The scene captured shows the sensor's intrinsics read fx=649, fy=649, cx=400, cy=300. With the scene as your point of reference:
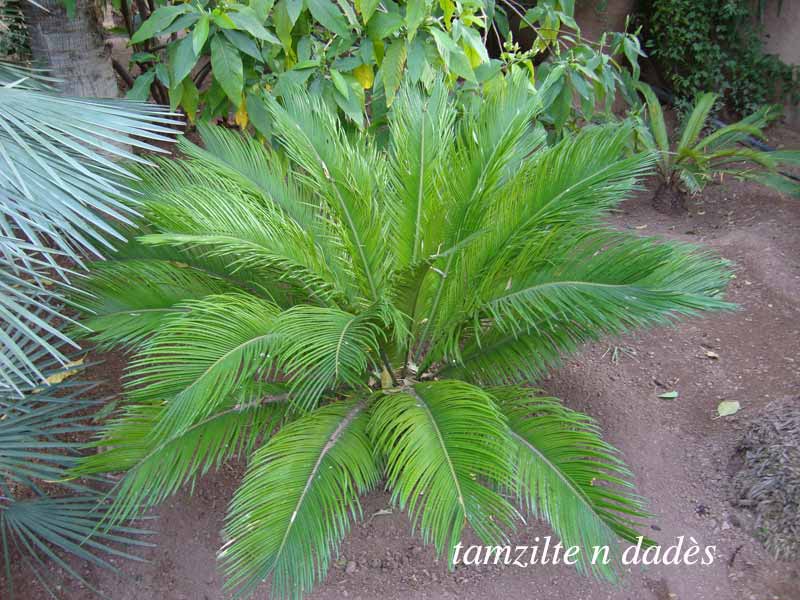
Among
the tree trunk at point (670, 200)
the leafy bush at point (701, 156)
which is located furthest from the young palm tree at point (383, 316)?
the tree trunk at point (670, 200)

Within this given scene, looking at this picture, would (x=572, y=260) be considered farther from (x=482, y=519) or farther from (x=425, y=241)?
(x=482, y=519)

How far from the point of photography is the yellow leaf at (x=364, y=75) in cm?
241

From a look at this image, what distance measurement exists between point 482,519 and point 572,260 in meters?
0.89

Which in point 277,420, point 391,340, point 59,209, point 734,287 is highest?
point 59,209

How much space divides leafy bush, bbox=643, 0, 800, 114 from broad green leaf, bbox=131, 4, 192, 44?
465 cm

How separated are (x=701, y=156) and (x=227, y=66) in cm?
364

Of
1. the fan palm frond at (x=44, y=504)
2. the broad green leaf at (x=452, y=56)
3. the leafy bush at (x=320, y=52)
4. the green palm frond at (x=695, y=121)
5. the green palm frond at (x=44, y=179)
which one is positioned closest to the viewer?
the green palm frond at (x=44, y=179)

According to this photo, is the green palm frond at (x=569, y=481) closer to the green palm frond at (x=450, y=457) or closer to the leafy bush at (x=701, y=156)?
the green palm frond at (x=450, y=457)

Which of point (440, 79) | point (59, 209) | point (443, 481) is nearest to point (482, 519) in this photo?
point (443, 481)

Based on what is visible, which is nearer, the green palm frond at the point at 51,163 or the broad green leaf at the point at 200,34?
the green palm frond at the point at 51,163

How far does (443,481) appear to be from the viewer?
1.69 metres

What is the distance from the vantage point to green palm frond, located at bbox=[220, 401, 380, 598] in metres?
1.62

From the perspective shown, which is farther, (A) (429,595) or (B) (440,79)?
(B) (440,79)

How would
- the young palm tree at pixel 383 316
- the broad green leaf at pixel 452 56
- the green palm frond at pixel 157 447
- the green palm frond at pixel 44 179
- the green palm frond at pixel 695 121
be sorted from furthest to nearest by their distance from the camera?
the green palm frond at pixel 695 121
the broad green leaf at pixel 452 56
the green palm frond at pixel 157 447
the young palm tree at pixel 383 316
the green palm frond at pixel 44 179
